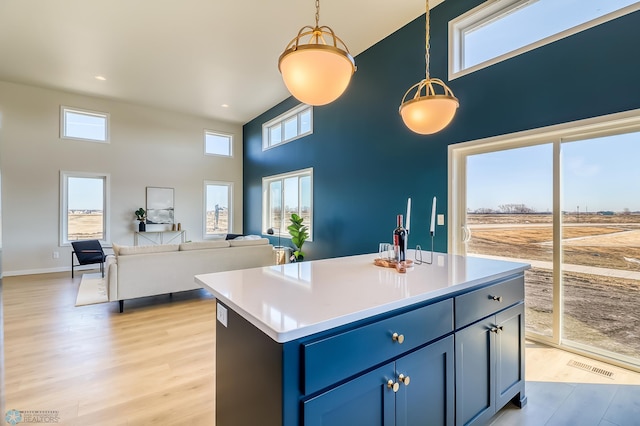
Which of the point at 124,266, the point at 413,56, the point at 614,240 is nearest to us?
the point at 614,240

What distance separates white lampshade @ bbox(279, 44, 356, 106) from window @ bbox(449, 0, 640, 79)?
96.1 inches

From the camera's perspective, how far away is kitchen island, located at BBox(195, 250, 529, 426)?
3.23ft

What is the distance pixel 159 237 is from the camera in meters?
7.20

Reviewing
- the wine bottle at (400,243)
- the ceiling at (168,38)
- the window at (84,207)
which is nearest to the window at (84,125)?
the ceiling at (168,38)

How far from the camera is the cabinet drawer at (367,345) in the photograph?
981 mm

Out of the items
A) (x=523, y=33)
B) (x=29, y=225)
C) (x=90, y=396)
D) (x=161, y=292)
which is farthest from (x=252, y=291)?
(x=29, y=225)

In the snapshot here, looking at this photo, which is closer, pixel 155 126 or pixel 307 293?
pixel 307 293

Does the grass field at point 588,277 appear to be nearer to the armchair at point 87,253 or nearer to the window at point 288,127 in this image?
the window at point 288,127

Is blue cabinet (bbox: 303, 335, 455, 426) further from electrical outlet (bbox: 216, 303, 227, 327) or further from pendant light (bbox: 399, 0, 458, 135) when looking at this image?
pendant light (bbox: 399, 0, 458, 135)

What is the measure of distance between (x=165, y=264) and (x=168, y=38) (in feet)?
10.4

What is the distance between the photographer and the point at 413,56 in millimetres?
3857

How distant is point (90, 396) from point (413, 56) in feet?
15.4

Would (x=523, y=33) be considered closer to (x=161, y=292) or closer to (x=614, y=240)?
(x=614, y=240)

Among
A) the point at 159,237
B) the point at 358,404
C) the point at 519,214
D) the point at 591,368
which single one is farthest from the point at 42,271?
the point at 591,368
